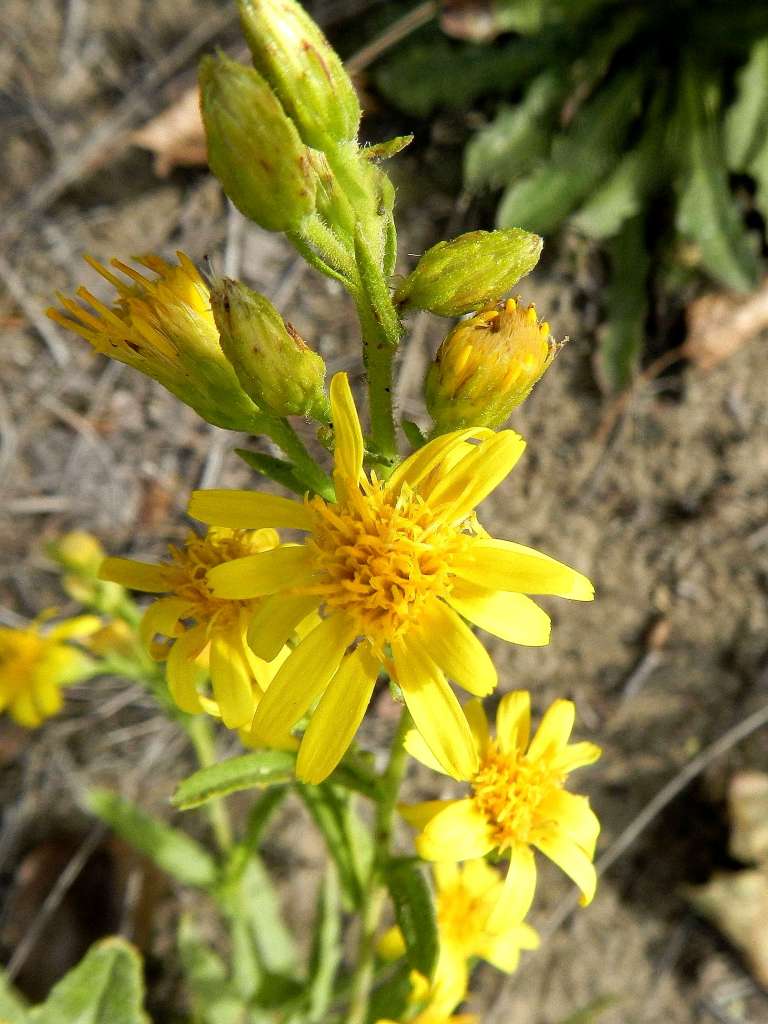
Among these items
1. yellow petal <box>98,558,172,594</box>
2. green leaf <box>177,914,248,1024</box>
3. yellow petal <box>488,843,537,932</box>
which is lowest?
green leaf <box>177,914,248,1024</box>

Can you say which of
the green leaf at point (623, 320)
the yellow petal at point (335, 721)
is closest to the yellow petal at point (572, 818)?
the yellow petal at point (335, 721)

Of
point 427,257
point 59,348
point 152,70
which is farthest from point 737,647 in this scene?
point 152,70

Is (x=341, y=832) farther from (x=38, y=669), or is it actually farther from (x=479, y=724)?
(x=38, y=669)

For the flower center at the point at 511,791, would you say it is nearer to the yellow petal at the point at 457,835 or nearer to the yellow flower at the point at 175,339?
the yellow petal at the point at 457,835

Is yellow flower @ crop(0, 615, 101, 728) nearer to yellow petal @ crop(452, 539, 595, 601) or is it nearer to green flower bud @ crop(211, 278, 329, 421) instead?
green flower bud @ crop(211, 278, 329, 421)

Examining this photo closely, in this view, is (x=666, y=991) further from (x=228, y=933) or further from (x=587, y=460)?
(x=587, y=460)

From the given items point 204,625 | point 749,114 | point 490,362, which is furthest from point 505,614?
point 749,114

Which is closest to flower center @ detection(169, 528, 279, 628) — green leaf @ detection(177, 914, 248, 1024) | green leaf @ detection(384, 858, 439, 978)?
green leaf @ detection(384, 858, 439, 978)
